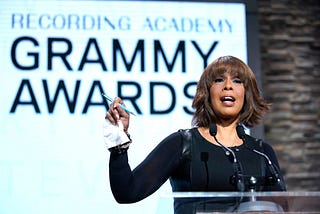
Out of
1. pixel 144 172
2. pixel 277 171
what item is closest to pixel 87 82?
pixel 144 172

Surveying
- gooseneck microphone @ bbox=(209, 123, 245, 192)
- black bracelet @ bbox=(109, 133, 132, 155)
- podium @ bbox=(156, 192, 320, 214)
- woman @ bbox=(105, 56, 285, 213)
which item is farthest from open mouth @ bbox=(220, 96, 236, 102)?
podium @ bbox=(156, 192, 320, 214)

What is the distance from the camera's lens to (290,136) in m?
3.84

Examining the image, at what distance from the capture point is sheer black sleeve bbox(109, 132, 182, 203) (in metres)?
1.57

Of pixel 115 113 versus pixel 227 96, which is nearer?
pixel 115 113

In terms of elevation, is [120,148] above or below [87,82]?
below

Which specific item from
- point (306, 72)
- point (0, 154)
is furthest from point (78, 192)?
point (306, 72)

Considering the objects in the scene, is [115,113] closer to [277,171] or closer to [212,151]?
[212,151]

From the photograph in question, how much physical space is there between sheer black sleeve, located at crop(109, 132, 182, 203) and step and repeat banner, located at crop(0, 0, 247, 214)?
1502mm

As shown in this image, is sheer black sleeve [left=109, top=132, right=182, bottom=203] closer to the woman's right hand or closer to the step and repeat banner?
the woman's right hand

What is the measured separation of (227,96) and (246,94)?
100 millimetres

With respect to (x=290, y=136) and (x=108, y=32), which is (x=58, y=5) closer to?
(x=108, y=32)

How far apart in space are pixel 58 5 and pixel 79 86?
0.52 metres

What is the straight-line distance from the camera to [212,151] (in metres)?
1.75

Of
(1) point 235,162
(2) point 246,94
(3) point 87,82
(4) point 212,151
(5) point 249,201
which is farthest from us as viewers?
(3) point 87,82
